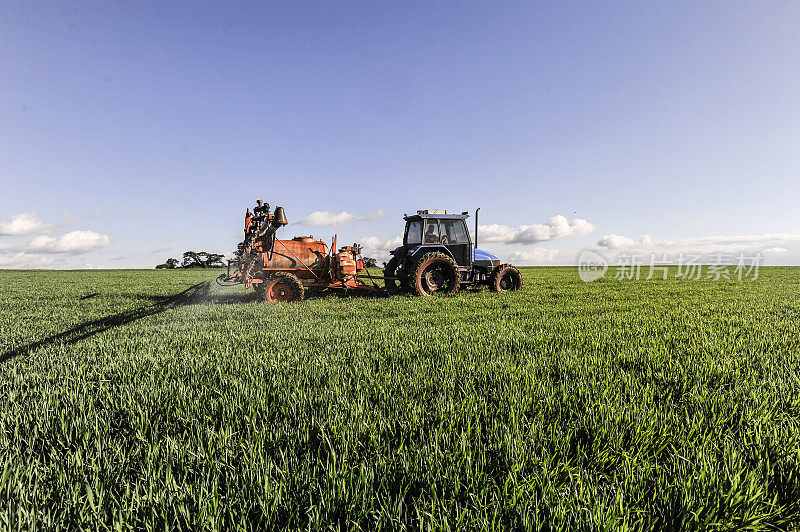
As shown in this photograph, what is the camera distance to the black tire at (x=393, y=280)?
10.5 m

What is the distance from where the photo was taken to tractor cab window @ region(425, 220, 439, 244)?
34.2 feet

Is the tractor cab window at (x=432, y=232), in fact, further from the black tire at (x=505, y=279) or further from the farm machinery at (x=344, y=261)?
the black tire at (x=505, y=279)

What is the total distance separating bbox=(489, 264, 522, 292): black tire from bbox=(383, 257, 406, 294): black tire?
116 inches

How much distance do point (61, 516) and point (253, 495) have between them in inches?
29.3

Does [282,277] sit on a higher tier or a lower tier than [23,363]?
higher

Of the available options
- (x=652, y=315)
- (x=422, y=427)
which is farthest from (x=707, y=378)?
(x=652, y=315)

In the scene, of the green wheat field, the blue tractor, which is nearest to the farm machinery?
the blue tractor

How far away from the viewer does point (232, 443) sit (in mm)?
2096

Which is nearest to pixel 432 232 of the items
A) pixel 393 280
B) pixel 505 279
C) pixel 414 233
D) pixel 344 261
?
pixel 414 233

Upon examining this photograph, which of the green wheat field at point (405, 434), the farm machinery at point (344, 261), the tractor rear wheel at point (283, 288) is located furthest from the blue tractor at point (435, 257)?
the green wheat field at point (405, 434)

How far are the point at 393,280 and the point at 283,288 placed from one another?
10.3 feet

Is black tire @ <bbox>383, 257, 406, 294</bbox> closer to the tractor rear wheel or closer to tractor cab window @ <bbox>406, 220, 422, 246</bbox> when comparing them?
tractor cab window @ <bbox>406, 220, 422, 246</bbox>

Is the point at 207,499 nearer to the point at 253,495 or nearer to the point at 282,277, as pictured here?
the point at 253,495

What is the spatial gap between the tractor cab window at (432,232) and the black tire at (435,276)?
437 millimetres
